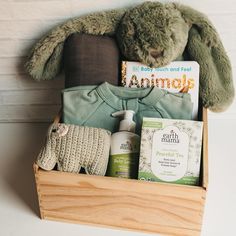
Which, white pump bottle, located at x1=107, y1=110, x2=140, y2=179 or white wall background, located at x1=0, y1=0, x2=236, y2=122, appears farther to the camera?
white wall background, located at x1=0, y1=0, x2=236, y2=122

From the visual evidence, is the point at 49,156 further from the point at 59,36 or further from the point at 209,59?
the point at 209,59

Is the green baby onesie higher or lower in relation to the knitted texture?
higher

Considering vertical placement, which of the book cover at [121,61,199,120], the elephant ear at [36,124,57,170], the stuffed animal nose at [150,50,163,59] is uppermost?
the stuffed animal nose at [150,50,163,59]

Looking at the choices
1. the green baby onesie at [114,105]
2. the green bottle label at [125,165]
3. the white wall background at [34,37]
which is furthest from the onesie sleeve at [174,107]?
the white wall background at [34,37]

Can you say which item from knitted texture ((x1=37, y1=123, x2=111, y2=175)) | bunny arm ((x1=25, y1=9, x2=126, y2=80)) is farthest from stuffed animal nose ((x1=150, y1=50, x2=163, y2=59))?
knitted texture ((x1=37, y1=123, x2=111, y2=175))

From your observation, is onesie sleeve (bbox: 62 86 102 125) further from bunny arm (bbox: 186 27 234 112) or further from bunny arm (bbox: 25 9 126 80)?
bunny arm (bbox: 186 27 234 112)

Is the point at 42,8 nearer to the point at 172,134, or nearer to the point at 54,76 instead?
the point at 54,76

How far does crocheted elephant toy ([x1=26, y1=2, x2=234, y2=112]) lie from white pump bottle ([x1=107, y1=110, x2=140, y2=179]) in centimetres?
18

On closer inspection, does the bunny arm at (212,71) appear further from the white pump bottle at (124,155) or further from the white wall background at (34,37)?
the white pump bottle at (124,155)

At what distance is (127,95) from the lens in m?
0.86

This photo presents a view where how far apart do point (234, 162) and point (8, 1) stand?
0.67 metres

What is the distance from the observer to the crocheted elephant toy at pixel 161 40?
85 cm

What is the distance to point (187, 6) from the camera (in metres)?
0.89

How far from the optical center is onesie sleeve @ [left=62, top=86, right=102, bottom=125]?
33.4 inches
